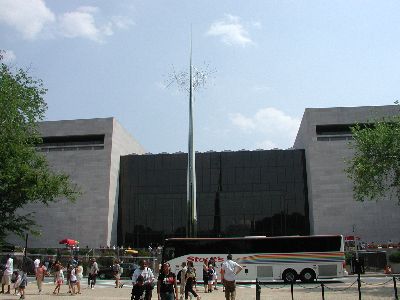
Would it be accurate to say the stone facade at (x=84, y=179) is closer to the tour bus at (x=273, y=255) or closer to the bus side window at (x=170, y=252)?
the bus side window at (x=170, y=252)

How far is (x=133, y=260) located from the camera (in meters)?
42.2

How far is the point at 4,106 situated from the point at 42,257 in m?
16.7

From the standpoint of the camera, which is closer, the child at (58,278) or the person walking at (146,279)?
the person walking at (146,279)

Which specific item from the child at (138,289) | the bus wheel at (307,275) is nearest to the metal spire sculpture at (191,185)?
the bus wheel at (307,275)

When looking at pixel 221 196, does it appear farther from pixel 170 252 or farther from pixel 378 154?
pixel 378 154

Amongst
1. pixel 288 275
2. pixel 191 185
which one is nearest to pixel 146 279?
pixel 288 275

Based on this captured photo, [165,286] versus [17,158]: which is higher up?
[17,158]

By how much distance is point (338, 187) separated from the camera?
58.7 m

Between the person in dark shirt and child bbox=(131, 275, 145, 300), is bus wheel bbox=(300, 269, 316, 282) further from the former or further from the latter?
the person in dark shirt

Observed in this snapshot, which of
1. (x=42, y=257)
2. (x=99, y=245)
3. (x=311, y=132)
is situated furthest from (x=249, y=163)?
(x=42, y=257)

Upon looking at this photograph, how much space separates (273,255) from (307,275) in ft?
8.50

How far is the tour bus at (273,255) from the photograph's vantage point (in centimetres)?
3247

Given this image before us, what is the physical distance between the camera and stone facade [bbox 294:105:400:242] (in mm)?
56625

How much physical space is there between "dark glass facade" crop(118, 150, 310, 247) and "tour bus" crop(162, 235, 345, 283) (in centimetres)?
2804
